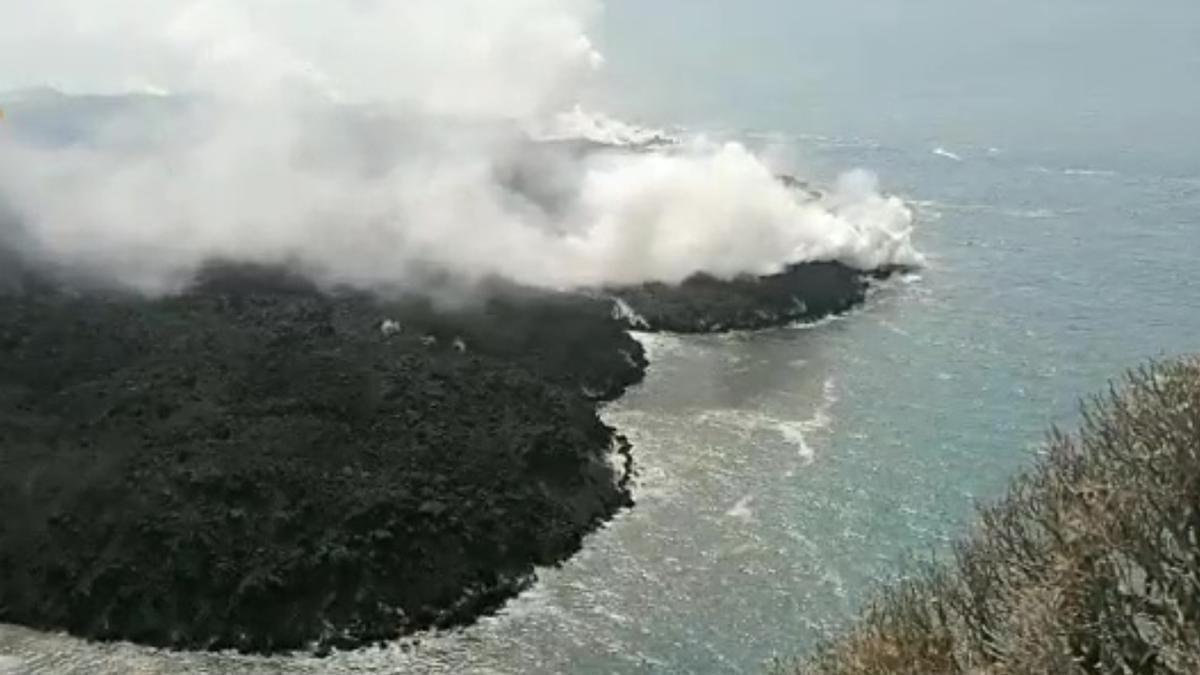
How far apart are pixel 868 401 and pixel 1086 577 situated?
134 feet

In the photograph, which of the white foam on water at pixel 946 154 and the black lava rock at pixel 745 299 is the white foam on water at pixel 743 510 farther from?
the white foam on water at pixel 946 154

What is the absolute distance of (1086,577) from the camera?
1046 inches

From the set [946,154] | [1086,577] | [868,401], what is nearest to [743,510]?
[868,401]

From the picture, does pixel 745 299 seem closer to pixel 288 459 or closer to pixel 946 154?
pixel 288 459

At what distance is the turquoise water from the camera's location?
47344 mm

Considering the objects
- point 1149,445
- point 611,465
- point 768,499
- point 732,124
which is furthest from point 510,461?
point 732,124

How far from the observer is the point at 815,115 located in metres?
143

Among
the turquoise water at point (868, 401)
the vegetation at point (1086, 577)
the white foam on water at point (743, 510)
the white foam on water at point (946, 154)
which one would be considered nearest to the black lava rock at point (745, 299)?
the turquoise water at point (868, 401)

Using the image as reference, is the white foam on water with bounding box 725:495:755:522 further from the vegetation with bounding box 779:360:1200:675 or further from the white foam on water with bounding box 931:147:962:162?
the white foam on water with bounding box 931:147:962:162

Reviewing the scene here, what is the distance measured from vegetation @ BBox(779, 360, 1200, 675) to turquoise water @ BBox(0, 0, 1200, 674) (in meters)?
16.3

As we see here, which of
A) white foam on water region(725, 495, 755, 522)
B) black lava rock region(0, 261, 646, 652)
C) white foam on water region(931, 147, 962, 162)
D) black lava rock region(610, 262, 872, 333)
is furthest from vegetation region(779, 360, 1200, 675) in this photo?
white foam on water region(931, 147, 962, 162)

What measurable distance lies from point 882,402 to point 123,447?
32.8 metres

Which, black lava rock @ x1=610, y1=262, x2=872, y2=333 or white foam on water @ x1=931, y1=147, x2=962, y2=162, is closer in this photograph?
black lava rock @ x1=610, y1=262, x2=872, y2=333

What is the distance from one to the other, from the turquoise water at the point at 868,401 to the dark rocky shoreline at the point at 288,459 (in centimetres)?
166
